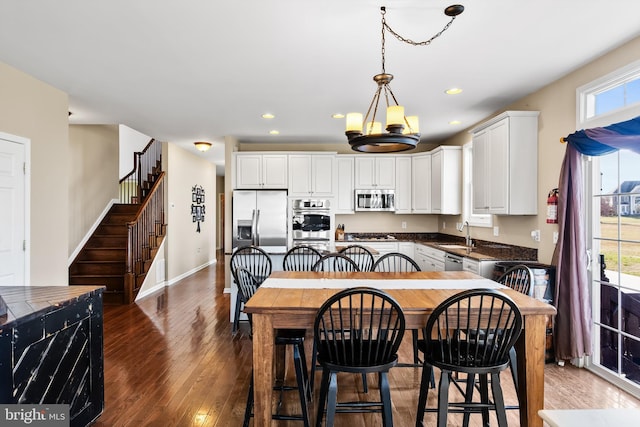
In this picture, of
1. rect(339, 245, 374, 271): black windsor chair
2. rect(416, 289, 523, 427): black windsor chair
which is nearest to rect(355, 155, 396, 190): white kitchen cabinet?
rect(339, 245, 374, 271): black windsor chair

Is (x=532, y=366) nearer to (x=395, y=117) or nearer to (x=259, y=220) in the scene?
(x=395, y=117)

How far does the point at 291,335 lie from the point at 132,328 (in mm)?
2894

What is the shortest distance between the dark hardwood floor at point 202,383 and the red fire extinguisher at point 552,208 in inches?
52.7

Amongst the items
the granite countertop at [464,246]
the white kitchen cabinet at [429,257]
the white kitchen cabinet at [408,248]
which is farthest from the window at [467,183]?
the white kitchen cabinet at [408,248]

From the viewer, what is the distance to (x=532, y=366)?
2152 mm

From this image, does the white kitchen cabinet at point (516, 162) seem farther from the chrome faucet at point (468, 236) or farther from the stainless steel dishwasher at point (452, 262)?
the chrome faucet at point (468, 236)

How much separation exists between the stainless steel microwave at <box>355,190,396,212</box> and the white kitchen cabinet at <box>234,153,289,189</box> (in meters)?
1.36

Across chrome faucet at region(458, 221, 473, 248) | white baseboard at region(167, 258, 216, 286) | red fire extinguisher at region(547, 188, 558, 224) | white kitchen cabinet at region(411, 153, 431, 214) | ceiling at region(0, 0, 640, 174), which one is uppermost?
ceiling at region(0, 0, 640, 174)

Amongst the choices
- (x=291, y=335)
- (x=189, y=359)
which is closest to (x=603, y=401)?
(x=291, y=335)

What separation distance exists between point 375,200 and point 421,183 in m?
0.86

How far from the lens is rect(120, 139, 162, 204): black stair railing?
287 inches

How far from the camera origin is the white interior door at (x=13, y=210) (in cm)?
324

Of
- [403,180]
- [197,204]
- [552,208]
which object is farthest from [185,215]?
[552,208]

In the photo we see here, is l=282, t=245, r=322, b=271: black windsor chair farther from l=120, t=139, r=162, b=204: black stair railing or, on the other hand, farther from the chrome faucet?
l=120, t=139, r=162, b=204: black stair railing
